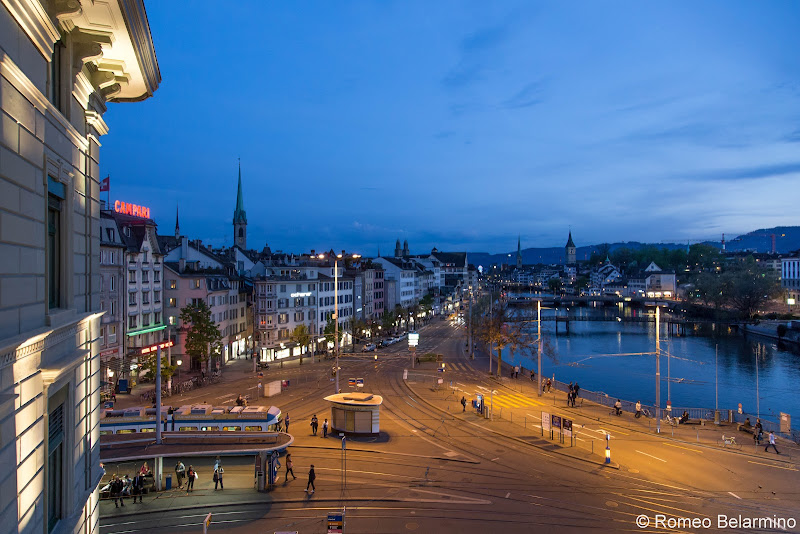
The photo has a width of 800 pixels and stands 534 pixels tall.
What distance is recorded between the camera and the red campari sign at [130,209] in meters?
48.2

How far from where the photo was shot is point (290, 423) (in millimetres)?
32375

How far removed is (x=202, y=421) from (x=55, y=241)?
810 inches

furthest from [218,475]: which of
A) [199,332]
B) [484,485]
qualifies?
[199,332]

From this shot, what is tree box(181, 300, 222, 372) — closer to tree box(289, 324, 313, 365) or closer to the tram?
tree box(289, 324, 313, 365)

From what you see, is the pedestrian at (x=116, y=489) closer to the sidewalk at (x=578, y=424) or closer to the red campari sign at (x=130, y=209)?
the sidewalk at (x=578, y=424)

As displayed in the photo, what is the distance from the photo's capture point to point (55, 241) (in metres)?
7.13

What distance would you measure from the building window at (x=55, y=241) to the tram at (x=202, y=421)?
772 inches

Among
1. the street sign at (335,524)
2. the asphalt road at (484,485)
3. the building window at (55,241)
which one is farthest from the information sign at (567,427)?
the building window at (55,241)

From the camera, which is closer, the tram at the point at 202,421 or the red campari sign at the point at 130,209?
the tram at the point at 202,421

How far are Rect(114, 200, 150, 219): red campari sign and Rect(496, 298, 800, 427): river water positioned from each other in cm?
4091

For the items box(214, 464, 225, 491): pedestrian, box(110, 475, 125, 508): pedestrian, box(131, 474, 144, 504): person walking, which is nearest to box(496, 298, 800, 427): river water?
box(214, 464, 225, 491): pedestrian

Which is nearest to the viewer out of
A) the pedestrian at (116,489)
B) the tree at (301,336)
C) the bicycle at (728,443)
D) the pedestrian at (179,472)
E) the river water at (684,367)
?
the pedestrian at (116,489)

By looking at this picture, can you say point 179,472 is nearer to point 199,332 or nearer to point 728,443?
point 728,443

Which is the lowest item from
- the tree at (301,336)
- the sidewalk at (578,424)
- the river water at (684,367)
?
the river water at (684,367)
